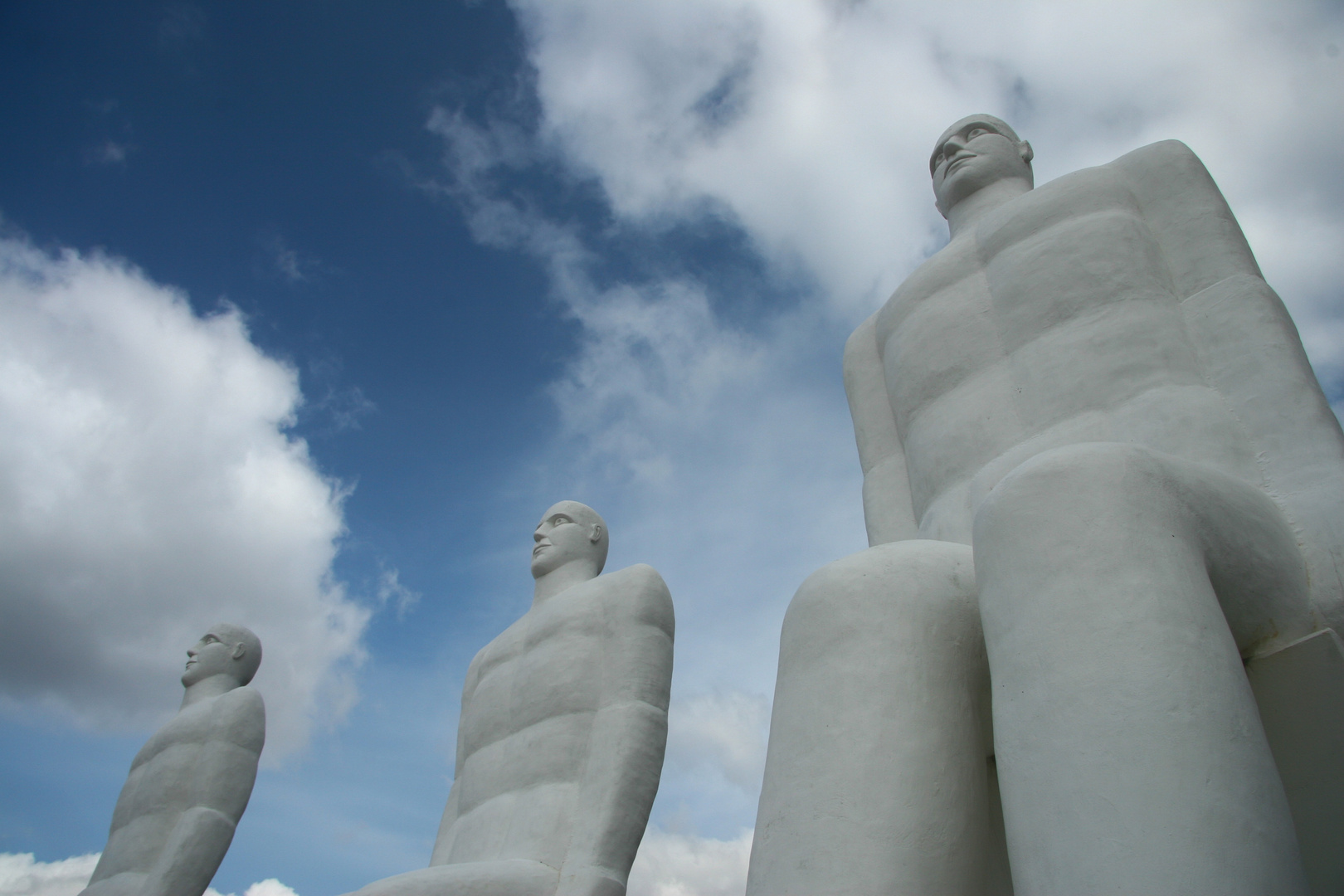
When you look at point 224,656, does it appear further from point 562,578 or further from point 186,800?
point 562,578

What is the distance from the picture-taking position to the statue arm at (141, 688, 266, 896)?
25.5ft

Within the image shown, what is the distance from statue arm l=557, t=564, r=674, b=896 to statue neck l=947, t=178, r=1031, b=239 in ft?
8.84

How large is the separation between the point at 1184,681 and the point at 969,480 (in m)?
1.70

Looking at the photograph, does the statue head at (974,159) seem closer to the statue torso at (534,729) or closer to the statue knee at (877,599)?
the statue knee at (877,599)

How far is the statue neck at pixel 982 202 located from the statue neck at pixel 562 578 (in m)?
3.36

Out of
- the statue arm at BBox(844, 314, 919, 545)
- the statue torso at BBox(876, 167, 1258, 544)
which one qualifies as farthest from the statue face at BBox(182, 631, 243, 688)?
the statue torso at BBox(876, 167, 1258, 544)

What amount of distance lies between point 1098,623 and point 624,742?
138 inches

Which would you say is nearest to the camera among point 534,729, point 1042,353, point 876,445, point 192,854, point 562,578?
point 1042,353

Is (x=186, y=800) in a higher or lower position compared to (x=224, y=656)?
lower

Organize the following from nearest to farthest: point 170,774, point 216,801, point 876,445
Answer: point 876,445, point 216,801, point 170,774

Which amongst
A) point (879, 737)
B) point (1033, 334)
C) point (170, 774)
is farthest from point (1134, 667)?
point (170, 774)

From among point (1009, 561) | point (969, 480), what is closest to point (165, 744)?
point (969, 480)

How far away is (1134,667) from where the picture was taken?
6.82ft

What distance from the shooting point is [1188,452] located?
3158 millimetres
